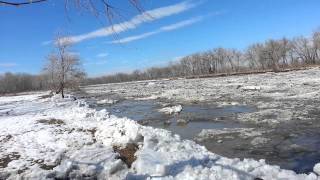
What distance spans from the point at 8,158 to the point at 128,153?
3.97 metres

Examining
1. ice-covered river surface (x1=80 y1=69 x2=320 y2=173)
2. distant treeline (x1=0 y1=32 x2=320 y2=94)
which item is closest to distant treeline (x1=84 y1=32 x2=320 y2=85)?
distant treeline (x1=0 y1=32 x2=320 y2=94)

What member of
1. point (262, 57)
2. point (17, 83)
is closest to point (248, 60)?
point (262, 57)

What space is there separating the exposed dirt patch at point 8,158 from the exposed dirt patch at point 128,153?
10.7ft

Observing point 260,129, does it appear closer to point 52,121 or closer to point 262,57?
point 52,121

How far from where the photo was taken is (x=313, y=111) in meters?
18.0

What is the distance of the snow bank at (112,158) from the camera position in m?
8.68

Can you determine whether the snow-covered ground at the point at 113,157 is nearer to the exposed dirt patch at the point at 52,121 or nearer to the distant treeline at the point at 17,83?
the exposed dirt patch at the point at 52,121

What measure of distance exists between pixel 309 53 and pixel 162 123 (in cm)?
12427

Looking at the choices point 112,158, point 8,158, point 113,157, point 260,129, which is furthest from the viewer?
point 260,129

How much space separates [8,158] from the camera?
12.5 metres

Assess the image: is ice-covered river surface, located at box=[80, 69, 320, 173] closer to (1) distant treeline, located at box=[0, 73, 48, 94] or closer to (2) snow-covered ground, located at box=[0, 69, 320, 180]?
→ (2) snow-covered ground, located at box=[0, 69, 320, 180]

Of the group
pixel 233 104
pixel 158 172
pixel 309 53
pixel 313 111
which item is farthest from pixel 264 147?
pixel 309 53

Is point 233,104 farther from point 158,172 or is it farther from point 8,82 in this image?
point 8,82

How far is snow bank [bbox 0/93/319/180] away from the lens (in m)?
8.68
